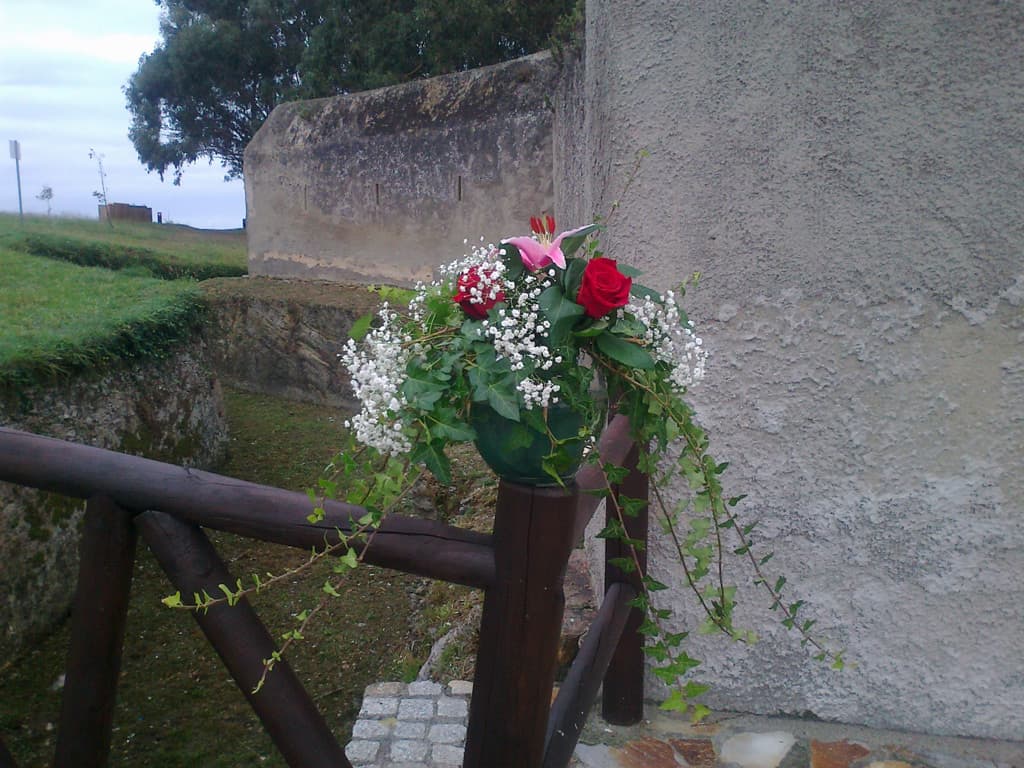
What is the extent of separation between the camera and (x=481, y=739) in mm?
1160

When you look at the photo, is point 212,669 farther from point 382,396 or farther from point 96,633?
point 382,396

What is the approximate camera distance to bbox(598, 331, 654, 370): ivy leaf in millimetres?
1111

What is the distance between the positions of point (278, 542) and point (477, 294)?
1.57ft

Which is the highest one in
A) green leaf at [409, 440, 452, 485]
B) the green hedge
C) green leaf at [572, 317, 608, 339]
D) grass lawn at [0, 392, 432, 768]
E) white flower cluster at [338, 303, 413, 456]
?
the green hedge

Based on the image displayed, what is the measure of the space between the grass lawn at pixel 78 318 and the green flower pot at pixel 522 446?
11.0ft

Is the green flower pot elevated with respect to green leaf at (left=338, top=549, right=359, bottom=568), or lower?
elevated

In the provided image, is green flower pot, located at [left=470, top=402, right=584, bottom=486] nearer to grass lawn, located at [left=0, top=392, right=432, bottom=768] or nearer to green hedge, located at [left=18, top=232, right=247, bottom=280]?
grass lawn, located at [left=0, top=392, right=432, bottom=768]

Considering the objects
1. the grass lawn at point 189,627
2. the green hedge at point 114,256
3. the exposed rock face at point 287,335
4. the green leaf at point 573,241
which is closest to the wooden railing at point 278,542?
the green leaf at point 573,241

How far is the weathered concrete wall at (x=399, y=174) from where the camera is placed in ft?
23.1

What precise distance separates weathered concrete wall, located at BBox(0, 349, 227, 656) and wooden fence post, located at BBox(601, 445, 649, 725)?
2.76 m

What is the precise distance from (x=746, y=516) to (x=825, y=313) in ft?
1.78

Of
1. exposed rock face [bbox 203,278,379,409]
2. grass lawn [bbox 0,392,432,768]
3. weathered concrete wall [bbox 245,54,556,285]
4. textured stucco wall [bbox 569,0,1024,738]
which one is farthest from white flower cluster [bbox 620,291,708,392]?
exposed rock face [bbox 203,278,379,409]

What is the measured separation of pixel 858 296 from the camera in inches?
76.4

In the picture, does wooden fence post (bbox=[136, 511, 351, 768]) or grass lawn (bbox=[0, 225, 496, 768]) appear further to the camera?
grass lawn (bbox=[0, 225, 496, 768])
